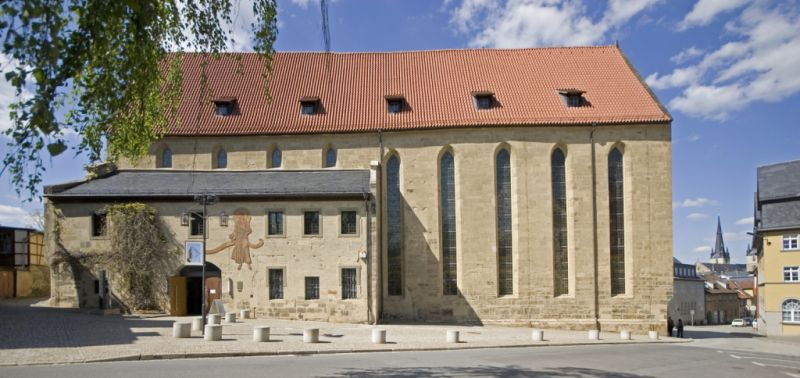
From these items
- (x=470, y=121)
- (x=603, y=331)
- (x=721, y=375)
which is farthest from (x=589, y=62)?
(x=721, y=375)

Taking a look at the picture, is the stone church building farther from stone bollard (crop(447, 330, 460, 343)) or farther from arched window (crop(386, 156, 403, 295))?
stone bollard (crop(447, 330, 460, 343))

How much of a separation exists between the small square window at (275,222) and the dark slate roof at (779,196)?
35757mm

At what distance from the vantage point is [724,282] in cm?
11006

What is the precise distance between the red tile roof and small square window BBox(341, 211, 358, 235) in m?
5.65

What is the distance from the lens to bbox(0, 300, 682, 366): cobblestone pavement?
16438mm

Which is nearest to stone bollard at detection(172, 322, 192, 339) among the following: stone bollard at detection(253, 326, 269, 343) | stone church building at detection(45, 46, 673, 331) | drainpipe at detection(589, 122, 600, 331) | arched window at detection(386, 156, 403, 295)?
stone bollard at detection(253, 326, 269, 343)

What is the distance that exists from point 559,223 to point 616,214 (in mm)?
2816

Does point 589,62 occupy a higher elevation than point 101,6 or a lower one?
higher

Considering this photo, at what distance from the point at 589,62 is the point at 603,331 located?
47.6 feet

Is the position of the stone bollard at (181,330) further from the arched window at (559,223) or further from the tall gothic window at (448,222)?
the arched window at (559,223)

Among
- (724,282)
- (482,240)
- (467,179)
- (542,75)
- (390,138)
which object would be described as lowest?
(724,282)

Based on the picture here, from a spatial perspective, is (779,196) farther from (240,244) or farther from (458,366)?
(458,366)

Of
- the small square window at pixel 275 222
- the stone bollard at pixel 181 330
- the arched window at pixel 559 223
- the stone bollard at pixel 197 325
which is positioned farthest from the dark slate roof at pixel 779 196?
the stone bollard at pixel 181 330

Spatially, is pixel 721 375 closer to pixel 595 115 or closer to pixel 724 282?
pixel 595 115
